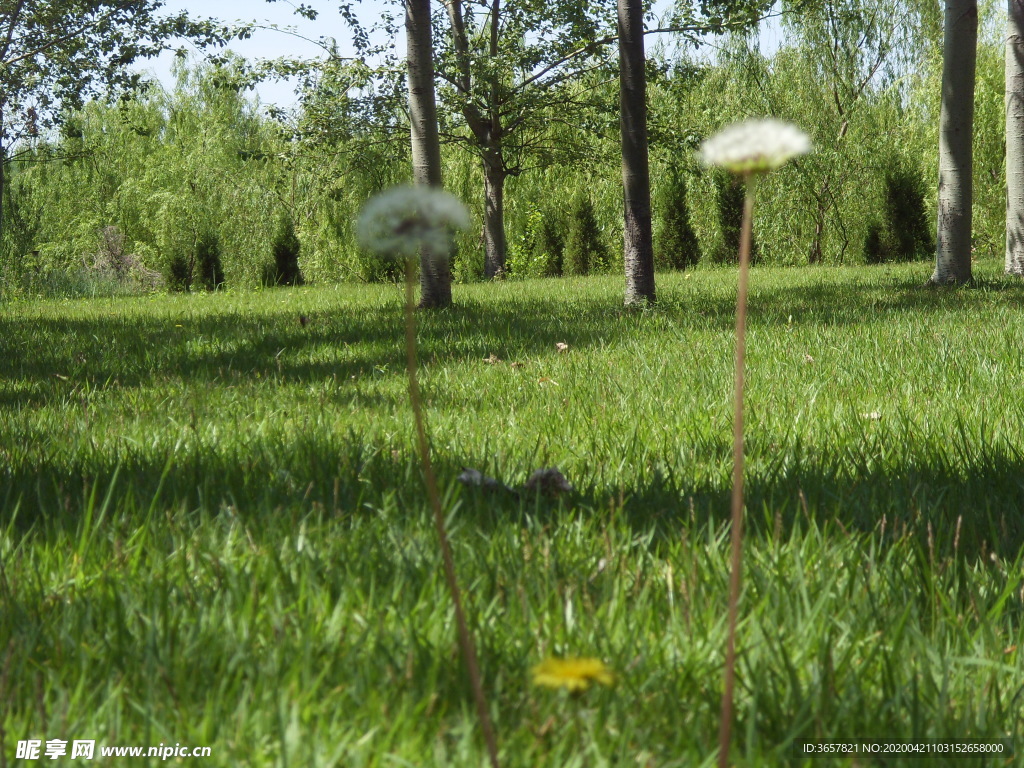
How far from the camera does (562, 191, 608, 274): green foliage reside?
23.2 m

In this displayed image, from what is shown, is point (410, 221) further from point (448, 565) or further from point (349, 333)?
point (349, 333)

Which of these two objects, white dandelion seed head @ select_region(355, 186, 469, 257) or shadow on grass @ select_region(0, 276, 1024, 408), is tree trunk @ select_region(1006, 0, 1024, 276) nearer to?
shadow on grass @ select_region(0, 276, 1024, 408)

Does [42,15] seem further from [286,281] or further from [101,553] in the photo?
[101,553]

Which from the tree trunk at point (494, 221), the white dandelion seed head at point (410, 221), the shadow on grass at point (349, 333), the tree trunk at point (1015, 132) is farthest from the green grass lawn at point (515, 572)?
the tree trunk at point (494, 221)

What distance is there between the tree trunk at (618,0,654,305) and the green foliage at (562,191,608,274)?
14815 mm

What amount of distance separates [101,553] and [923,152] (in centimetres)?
2041

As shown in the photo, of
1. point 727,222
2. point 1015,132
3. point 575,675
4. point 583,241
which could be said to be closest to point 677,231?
point 727,222

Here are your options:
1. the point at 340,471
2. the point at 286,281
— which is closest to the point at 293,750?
the point at 340,471

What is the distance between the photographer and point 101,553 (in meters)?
1.69

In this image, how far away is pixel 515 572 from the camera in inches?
61.2

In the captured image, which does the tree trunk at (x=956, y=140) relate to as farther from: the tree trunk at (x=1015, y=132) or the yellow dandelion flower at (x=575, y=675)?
the yellow dandelion flower at (x=575, y=675)

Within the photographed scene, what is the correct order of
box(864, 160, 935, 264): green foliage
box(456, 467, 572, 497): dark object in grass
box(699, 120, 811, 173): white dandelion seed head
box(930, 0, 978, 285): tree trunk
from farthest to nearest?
box(864, 160, 935, 264): green foliage < box(930, 0, 978, 285): tree trunk < box(456, 467, 572, 497): dark object in grass < box(699, 120, 811, 173): white dandelion seed head

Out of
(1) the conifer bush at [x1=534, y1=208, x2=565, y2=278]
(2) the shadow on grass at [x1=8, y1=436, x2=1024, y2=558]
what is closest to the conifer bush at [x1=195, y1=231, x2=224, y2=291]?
(1) the conifer bush at [x1=534, y1=208, x2=565, y2=278]

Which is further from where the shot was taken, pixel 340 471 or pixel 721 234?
pixel 721 234
